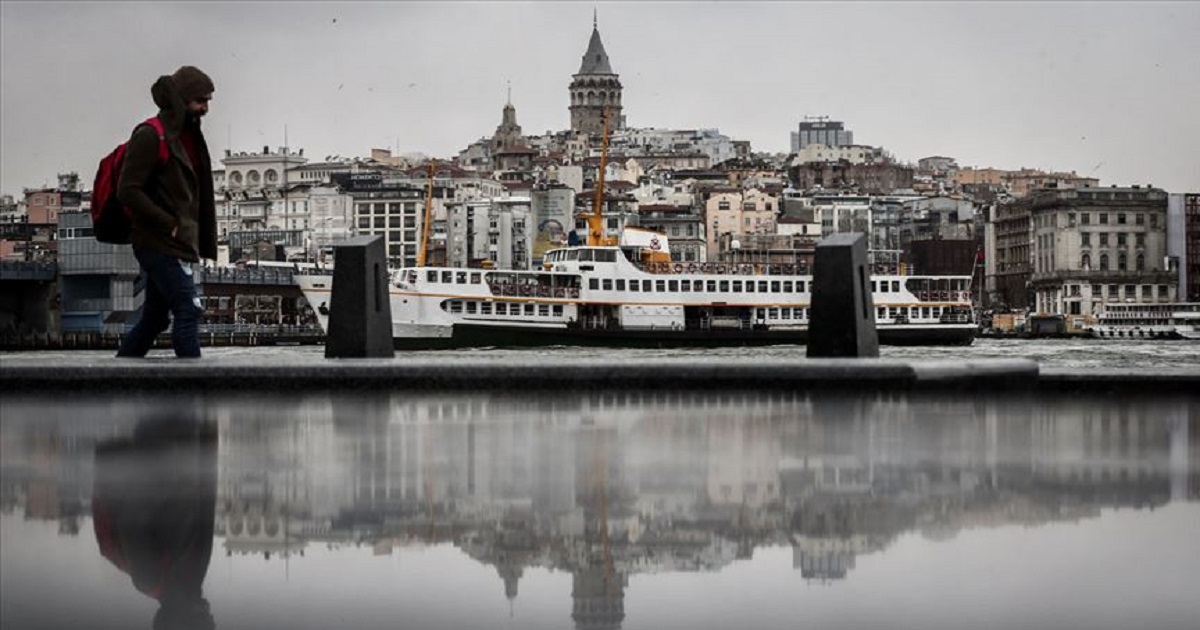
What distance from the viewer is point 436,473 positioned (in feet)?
10.1

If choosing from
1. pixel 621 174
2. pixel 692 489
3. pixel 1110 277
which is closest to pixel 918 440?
pixel 692 489

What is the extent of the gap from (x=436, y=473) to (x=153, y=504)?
1.88 feet

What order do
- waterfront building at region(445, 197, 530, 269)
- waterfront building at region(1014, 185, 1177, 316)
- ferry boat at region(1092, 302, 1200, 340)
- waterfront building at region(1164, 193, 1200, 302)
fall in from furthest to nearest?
waterfront building at region(445, 197, 530, 269) < waterfront building at region(1164, 193, 1200, 302) < waterfront building at region(1014, 185, 1177, 316) < ferry boat at region(1092, 302, 1200, 340)

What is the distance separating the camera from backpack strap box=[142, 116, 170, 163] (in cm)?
425

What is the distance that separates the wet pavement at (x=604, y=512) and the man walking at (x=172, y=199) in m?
0.85

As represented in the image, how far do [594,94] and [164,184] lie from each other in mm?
150284

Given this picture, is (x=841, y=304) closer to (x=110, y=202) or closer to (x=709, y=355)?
(x=110, y=202)

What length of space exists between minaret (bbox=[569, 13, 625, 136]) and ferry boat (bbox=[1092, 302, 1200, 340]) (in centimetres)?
9262

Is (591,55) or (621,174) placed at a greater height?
(591,55)

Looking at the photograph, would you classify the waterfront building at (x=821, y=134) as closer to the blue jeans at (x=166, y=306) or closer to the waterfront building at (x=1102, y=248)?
the waterfront building at (x=1102, y=248)

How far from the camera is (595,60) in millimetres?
157250

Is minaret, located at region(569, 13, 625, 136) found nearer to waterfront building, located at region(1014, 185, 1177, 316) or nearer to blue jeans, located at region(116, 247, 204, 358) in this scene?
waterfront building, located at region(1014, 185, 1177, 316)

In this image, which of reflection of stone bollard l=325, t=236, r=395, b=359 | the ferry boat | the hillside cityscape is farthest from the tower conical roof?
reflection of stone bollard l=325, t=236, r=395, b=359

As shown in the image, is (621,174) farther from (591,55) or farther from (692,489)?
(692,489)
